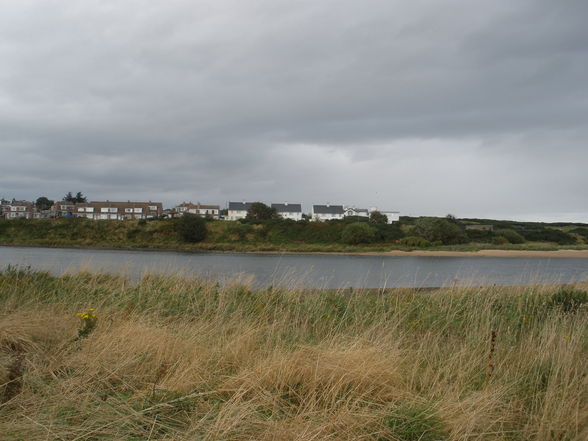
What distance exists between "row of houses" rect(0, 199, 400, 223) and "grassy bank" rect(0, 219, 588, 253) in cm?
3498

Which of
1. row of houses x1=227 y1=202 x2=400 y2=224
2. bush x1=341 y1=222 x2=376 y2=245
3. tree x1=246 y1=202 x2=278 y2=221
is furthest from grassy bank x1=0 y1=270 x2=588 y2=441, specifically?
row of houses x1=227 y1=202 x2=400 y2=224

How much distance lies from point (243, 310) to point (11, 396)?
374 cm

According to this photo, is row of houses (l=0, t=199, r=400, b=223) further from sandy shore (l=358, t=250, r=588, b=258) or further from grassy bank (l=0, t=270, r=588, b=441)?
grassy bank (l=0, t=270, r=588, b=441)

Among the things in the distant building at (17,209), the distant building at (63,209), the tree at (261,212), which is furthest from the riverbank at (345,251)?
Result: the distant building at (17,209)

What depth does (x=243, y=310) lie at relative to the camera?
6.73 m

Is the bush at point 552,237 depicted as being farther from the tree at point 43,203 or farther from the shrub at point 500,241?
the tree at point 43,203

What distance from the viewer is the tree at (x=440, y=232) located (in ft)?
206

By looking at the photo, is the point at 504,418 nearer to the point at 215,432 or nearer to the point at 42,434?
the point at 215,432

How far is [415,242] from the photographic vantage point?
5981cm

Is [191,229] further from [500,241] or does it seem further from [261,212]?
[500,241]

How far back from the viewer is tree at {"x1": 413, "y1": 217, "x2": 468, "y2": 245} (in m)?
62.7

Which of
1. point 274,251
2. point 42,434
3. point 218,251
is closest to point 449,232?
point 274,251

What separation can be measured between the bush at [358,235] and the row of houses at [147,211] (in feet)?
125

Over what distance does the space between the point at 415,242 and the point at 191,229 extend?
3033 cm
